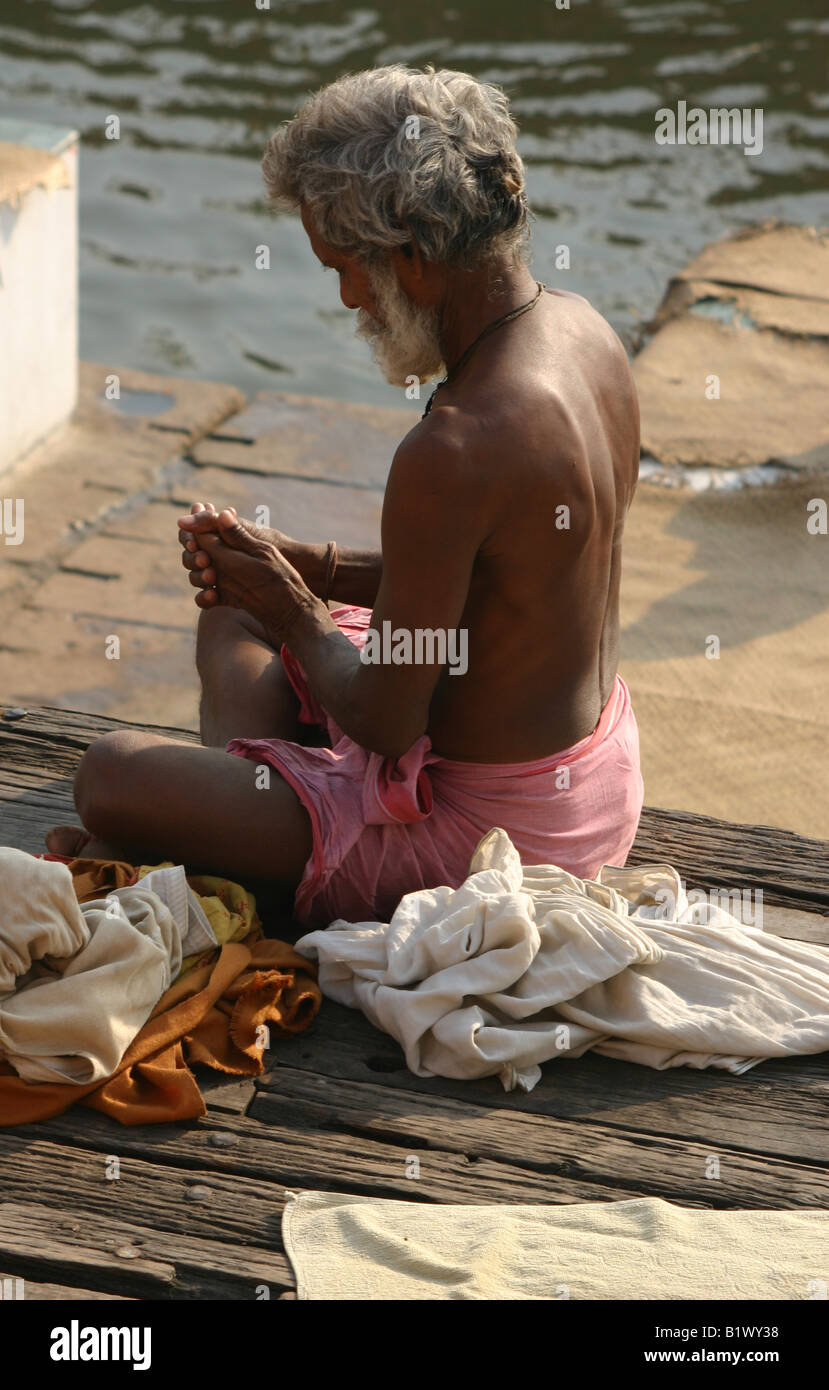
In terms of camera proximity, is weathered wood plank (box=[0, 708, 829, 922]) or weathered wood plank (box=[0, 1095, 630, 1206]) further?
weathered wood plank (box=[0, 708, 829, 922])

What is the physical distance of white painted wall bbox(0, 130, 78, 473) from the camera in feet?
21.2

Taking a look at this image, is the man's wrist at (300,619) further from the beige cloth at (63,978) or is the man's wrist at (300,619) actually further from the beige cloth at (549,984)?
the beige cloth at (63,978)

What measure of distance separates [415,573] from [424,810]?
0.55 meters

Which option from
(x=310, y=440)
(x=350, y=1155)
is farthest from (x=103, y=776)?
(x=310, y=440)

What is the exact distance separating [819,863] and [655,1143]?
3.46 feet

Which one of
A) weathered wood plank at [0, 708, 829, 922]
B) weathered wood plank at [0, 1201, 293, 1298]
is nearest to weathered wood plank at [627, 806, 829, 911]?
weathered wood plank at [0, 708, 829, 922]

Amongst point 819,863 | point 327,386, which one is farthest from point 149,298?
point 819,863

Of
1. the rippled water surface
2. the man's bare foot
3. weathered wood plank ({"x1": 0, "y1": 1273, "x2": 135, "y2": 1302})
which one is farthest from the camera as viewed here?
the rippled water surface

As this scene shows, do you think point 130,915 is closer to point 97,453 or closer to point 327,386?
point 97,453

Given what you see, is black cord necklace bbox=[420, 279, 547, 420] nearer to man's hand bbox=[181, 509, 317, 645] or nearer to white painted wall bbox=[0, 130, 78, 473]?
man's hand bbox=[181, 509, 317, 645]

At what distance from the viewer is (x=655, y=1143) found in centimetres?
246

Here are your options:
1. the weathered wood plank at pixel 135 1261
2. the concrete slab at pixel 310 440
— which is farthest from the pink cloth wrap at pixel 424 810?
the concrete slab at pixel 310 440

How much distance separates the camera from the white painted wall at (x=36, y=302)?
6461 millimetres

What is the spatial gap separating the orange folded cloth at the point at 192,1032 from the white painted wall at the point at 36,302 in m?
4.34
